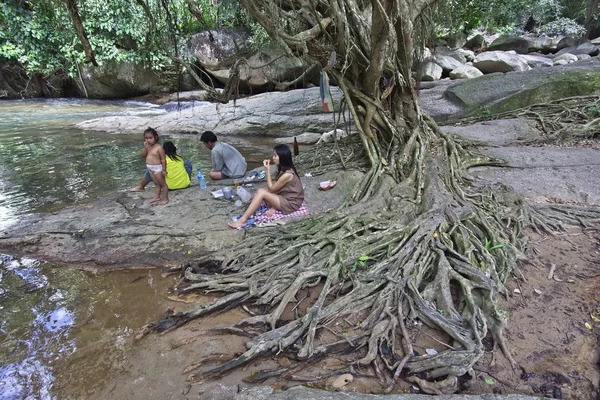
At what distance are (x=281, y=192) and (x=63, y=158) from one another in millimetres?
7083

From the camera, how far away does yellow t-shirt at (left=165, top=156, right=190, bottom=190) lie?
226 inches

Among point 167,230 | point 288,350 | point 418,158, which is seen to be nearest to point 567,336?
point 288,350

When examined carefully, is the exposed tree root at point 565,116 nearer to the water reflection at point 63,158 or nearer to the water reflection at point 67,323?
the water reflection at point 63,158

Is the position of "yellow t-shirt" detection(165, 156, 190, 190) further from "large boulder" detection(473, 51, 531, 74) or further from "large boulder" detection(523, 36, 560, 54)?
"large boulder" detection(523, 36, 560, 54)

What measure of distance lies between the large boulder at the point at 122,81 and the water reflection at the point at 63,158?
2353 mm

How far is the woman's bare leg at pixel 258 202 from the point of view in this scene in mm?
4699

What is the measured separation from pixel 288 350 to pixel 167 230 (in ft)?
8.15

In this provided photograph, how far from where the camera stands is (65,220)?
5090mm

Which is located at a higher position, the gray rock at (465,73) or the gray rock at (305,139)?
the gray rock at (465,73)

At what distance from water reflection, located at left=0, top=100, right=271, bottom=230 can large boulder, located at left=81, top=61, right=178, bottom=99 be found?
235cm

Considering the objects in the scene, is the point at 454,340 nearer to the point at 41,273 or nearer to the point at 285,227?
the point at 285,227

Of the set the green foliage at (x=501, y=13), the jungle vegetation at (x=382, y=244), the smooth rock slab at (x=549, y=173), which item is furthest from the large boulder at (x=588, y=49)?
the jungle vegetation at (x=382, y=244)

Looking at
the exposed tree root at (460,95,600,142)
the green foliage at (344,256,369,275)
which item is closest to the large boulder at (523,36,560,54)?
the exposed tree root at (460,95,600,142)

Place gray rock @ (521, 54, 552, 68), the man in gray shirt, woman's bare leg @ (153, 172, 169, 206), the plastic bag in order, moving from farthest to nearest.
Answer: gray rock @ (521, 54, 552, 68) < the man in gray shirt < woman's bare leg @ (153, 172, 169, 206) < the plastic bag
